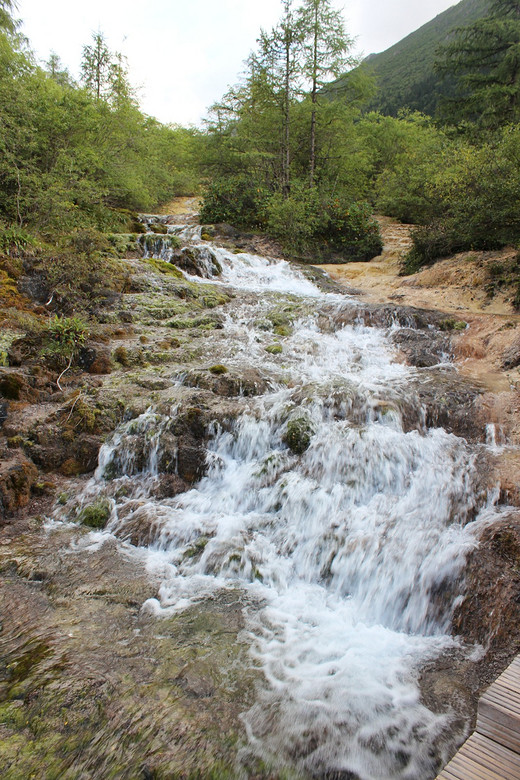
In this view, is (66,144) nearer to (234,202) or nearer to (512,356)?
(234,202)

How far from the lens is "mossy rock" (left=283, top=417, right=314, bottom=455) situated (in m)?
5.41

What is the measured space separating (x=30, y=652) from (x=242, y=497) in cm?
260

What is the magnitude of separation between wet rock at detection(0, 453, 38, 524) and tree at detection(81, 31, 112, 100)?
1726 cm

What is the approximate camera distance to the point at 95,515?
4660mm

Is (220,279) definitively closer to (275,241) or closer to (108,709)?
(275,241)

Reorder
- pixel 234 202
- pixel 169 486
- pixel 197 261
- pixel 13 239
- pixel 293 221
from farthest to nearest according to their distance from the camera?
1. pixel 234 202
2. pixel 293 221
3. pixel 197 261
4. pixel 13 239
5. pixel 169 486

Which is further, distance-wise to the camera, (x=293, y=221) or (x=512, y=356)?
(x=293, y=221)

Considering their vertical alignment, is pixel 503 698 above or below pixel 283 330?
below

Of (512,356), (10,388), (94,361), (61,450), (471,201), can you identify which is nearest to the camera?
(61,450)

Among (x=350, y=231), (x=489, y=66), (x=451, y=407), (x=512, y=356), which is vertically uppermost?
(x=489, y=66)

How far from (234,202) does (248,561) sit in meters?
16.8

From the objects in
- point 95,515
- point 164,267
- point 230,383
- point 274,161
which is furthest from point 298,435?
point 274,161

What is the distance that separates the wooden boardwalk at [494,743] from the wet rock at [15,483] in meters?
4.59

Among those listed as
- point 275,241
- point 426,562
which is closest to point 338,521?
point 426,562
